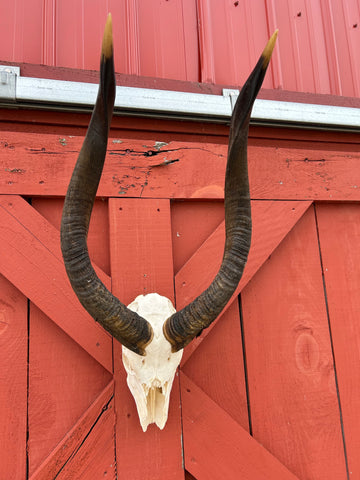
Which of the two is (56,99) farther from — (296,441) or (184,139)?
(296,441)

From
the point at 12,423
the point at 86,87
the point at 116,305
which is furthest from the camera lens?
the point at 86,87

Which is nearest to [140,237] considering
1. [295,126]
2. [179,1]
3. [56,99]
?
[56,99]

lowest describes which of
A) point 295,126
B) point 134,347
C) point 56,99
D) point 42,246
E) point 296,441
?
point 296,441

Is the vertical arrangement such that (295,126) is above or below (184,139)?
above

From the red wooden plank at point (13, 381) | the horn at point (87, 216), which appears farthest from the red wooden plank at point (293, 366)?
the red wooden plank at point (13, 381)

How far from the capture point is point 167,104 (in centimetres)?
204

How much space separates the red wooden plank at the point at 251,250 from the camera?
6.40 feet

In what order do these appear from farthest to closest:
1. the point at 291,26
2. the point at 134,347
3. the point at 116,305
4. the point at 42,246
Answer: the point at 291,26
the point at 42,246
the point at 134,347
the point at 116,305

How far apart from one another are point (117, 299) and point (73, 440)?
982 mm

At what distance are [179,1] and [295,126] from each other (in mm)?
1220

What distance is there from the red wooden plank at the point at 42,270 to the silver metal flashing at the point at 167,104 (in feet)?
1.96

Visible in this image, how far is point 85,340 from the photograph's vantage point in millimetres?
1781

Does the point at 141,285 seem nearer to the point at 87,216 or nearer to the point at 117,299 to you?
the point at 117,299

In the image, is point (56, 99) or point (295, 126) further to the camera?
point (295, 126)
